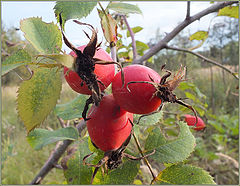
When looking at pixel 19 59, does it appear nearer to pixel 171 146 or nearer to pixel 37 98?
pixel 37 98

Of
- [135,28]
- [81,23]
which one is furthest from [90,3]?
[135,28]

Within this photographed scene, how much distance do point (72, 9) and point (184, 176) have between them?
586 mm

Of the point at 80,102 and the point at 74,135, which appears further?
the point at 80,102

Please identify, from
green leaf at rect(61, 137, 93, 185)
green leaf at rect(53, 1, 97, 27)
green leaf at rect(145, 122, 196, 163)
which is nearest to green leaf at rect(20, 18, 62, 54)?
green leaf at rect(53, 1, 97, 27)

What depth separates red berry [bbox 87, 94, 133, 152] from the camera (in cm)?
53

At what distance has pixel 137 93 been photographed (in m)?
0.48

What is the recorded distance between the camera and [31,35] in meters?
0.62

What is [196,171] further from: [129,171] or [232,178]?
[232,178]

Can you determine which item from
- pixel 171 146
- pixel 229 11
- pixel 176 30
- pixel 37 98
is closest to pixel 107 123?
pixel 37 98

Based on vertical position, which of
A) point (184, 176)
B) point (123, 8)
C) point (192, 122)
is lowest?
point (192, 122)

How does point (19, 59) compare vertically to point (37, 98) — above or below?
above

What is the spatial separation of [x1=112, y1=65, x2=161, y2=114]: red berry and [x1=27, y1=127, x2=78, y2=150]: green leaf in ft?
1.02

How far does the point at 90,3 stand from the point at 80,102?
39cm

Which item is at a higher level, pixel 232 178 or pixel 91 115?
pixel 91 115
